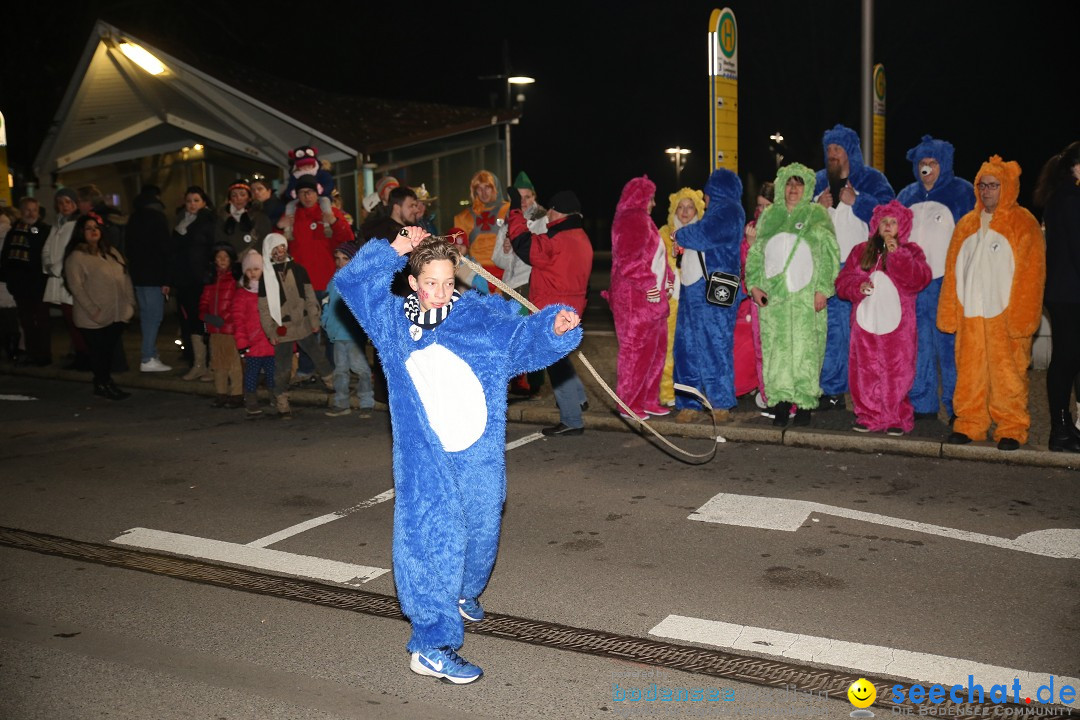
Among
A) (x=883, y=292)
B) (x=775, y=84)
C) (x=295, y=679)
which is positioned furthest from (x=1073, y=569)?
(x=775, y=84)

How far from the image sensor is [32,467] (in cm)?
869

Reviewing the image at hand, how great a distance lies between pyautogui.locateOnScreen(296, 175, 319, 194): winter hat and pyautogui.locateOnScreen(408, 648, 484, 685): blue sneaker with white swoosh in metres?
7.52

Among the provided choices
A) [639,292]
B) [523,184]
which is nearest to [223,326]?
[523,184]

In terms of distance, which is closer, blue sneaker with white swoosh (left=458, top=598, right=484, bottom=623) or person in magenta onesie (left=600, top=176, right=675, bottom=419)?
blue sneaker with white swoosh (left=458, top=598, right=484, bottom=623)

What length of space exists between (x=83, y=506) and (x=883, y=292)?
232 inches

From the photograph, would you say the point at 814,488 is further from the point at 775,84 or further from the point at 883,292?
the point at 775,84

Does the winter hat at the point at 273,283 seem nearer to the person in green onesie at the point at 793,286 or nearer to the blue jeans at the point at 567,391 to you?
the blue jeans at the point at 567,391

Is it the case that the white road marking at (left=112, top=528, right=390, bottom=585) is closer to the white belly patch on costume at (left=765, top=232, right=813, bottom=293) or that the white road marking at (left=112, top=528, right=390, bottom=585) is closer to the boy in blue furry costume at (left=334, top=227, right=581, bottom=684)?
the boy in blue furry costume at (left=334, top=227, right=581, bottom=684)

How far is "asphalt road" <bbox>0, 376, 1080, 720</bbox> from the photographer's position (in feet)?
15.2

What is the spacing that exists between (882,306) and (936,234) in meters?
0.87

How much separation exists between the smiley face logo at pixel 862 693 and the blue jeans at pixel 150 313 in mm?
10421

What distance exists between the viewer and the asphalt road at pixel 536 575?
4.62m

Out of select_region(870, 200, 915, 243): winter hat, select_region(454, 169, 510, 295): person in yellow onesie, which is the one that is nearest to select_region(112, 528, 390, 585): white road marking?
select_region(870, 200, 915, 243): winter hat

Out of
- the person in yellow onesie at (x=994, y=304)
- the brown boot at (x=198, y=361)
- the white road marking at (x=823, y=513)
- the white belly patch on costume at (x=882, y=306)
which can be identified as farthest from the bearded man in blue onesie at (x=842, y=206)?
the brown boot at (x=198, y=361)
